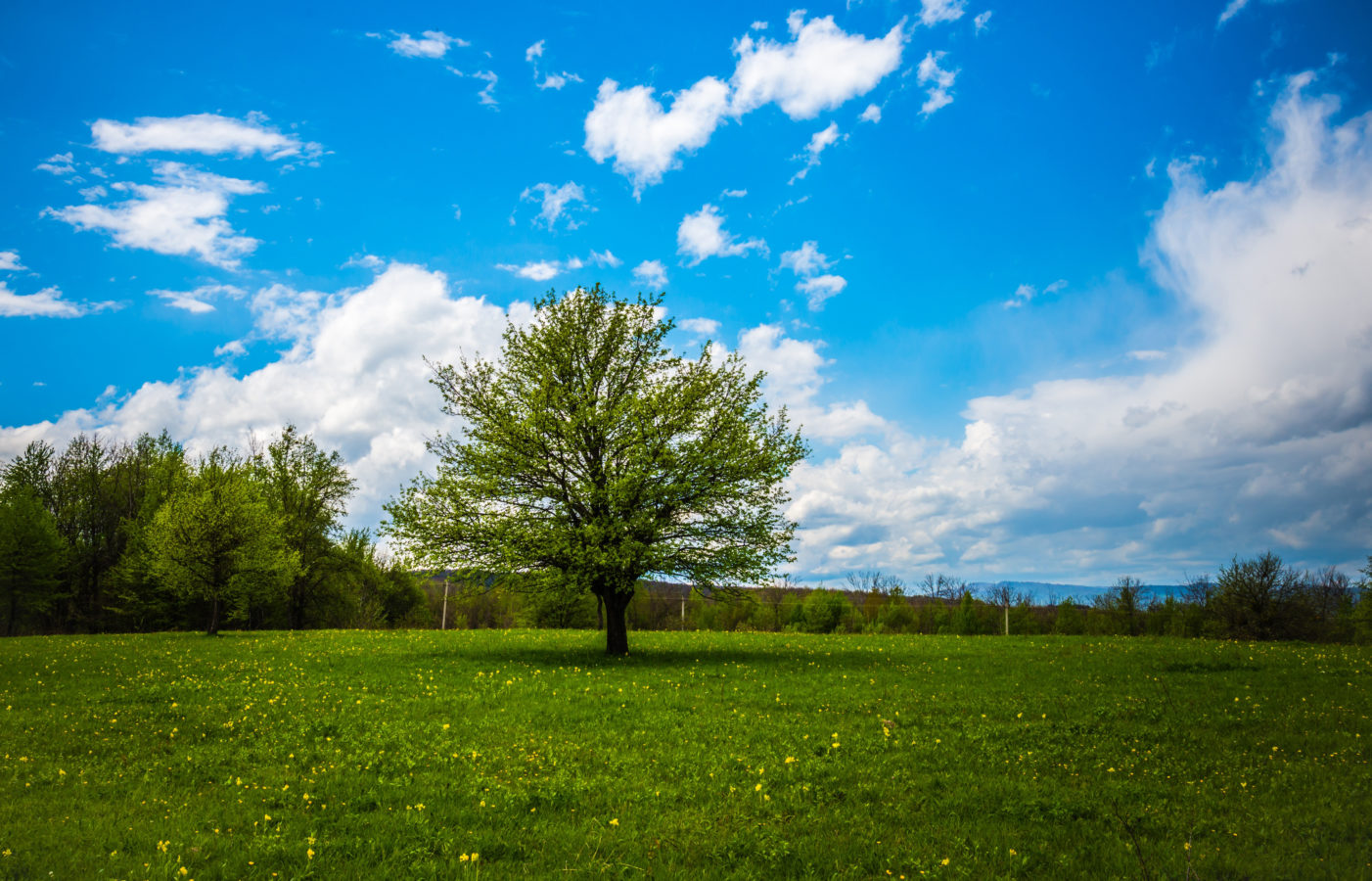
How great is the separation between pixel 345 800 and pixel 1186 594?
67805 mm

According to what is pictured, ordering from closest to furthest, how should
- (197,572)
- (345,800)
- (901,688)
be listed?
(345,800) < (901,688) < (197,572)

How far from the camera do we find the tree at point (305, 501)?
56.8 m

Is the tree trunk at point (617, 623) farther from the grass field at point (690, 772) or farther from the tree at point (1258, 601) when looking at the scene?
the tree at point (1258, 601)

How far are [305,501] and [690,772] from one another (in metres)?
58.0

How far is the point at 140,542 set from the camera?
5238 cm

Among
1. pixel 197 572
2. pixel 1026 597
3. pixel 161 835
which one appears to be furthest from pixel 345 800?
pixel 1026 597

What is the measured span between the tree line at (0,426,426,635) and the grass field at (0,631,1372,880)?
33929 mm

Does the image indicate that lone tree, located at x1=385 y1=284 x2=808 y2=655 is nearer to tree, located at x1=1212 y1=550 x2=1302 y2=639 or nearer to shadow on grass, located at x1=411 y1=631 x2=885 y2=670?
shadow on grass, located at x1=411 y1=631 x2=885 y2=670

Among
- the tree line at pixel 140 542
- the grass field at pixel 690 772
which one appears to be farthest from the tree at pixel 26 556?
the grass field at pixel 690 772

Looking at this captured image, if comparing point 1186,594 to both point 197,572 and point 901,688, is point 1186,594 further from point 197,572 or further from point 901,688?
point 197,572

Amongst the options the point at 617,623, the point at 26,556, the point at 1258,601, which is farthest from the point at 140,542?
the point at 1258,601

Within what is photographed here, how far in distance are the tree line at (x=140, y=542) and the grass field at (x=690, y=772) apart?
33929 millimetres

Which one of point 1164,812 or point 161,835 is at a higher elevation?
point 1164,812

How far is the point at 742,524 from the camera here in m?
24.0
